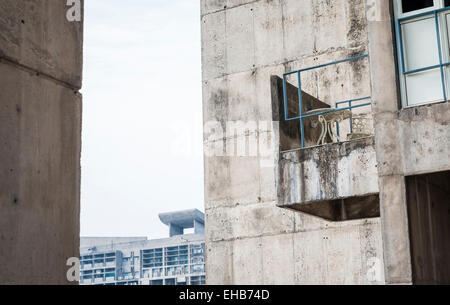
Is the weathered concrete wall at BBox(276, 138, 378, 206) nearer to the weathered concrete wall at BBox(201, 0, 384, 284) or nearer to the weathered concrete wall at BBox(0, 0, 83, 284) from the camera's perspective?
the weathered concrete wall at BBox(201, 0, 384, 284)

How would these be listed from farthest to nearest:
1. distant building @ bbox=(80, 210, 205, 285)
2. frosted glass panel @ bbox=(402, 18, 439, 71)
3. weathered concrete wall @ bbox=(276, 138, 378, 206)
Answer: distant building @ bbox=(80, 210, 205, 285) < weathered concrete wall @ bbox=(276, 138, 378, 206) < frosted glass panel @ bbox=(402, 18, 439, 71)

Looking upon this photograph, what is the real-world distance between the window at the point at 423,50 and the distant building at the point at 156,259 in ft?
389

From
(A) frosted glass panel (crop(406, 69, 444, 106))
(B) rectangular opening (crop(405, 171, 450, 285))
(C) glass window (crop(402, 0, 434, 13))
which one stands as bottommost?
(B) rectangular opening (crop(405, 171, 450, 285))

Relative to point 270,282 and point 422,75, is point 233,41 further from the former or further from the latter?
point 422,75

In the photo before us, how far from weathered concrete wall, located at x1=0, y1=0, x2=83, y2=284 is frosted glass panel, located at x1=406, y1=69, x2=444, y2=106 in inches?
201

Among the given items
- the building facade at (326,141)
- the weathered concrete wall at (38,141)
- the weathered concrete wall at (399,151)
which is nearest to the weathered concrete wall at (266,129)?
the building facade at (326,141)

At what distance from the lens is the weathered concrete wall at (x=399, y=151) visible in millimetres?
8570

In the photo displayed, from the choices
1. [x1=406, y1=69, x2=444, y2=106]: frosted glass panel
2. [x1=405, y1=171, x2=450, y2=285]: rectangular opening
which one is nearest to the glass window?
[x1=406, y1=69, x2=444, y2=106]: frosted glass panel

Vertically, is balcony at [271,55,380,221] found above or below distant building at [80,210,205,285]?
below

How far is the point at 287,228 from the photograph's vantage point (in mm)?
15711

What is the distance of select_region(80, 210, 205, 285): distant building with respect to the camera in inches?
5103

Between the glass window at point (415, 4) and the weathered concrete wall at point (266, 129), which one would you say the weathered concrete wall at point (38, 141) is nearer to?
the glass window at point (415, 4)
